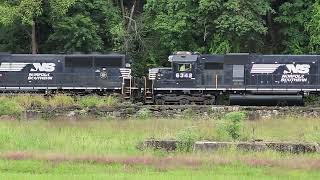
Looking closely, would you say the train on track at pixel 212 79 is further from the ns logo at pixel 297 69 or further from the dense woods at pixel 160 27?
the dense woods at pixel 160 27

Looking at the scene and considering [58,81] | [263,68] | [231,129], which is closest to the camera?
[231,129]

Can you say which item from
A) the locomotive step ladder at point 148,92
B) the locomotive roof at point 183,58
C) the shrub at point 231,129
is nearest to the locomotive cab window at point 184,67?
the locomotive roof at point 183,58

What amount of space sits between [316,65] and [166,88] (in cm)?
984

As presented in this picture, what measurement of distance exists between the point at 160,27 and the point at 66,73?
31.9ft

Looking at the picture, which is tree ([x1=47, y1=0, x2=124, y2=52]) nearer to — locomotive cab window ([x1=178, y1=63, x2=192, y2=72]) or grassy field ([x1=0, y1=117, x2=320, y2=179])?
locomotive cab window ([x1=178, y1=63, x2=192, y2=72])

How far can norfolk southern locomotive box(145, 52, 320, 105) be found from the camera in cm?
3722

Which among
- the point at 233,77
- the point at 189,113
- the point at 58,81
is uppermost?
the point at 233,77

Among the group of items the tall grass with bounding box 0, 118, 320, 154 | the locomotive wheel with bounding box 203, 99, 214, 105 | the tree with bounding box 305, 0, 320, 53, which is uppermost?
the tree with bounding box 305, 0, 320, 53

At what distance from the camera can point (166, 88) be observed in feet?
123

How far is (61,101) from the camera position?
30.9m

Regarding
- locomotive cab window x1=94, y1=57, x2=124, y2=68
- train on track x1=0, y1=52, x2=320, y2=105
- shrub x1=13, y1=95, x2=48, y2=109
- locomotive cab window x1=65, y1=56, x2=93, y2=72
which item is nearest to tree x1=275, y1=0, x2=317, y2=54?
train on track x1=0, y1=52, x2=320, y2=105

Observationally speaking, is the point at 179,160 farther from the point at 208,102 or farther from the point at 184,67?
the point at 184,67

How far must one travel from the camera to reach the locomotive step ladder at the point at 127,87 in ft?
126

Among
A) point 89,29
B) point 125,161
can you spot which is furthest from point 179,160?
point 89,29
